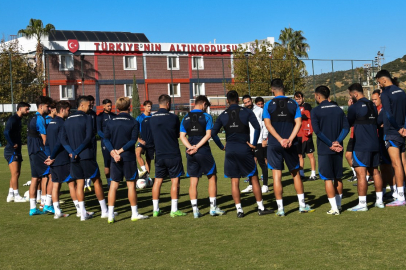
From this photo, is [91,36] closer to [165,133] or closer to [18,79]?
[18,79]

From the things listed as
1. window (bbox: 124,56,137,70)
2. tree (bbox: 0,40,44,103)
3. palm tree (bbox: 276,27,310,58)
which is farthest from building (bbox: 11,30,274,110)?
palm tree (bbox: 276,27,310,58)

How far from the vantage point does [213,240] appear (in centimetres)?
727

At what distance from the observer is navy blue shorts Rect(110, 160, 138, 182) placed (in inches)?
349

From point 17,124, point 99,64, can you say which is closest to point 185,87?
point 99,64

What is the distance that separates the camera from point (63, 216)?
9828 millimetres

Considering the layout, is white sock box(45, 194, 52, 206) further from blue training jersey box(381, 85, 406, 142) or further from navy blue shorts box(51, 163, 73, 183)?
blue training jersey box(381, 85, 406, 142)

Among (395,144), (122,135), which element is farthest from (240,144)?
(395,144)

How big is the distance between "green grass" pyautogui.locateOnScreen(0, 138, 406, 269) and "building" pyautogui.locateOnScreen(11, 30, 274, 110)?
2826cm

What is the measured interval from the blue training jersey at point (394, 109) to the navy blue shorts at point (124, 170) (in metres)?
4.36

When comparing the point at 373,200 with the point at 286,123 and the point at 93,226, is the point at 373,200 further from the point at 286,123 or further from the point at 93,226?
the point at 93,226

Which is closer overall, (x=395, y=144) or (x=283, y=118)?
(x=283, y=118)

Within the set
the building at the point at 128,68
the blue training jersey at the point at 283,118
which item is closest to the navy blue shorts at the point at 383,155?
the blue training jersey at the point at 283,118

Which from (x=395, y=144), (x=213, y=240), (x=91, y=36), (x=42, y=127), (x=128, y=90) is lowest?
(x=213, y=240)

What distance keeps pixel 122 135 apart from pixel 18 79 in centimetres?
3312
